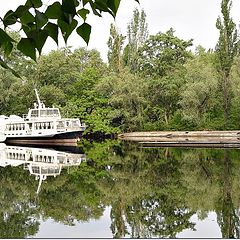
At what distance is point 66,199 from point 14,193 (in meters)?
0.79

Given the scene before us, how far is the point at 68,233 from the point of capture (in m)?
3.72

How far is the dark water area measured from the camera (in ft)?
12.5

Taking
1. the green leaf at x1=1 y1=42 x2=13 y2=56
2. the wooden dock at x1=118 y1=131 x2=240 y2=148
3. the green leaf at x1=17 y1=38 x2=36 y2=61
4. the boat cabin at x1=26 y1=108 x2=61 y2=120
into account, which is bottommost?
the wooden dock at x1=118 y1=131 x2=240 y2=148

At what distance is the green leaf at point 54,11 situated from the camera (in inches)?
18.3

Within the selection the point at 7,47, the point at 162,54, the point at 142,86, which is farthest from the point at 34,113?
the point at 7,47

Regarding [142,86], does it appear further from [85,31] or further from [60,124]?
[85,31]

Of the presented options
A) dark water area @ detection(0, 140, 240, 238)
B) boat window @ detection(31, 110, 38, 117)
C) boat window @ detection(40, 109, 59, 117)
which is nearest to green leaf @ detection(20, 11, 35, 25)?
dark water area @ detection(0, 140, 240, 238)

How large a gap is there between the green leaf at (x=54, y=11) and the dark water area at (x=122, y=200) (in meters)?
3.30

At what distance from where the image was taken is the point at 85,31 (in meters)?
0.49

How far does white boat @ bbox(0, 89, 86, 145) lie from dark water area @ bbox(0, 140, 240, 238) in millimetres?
7843

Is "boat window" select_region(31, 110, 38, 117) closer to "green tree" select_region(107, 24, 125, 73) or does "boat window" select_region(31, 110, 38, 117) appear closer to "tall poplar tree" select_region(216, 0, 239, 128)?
"green tree" select_region(107, 24, 125, 73)

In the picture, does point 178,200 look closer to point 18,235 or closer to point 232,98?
point 18,235

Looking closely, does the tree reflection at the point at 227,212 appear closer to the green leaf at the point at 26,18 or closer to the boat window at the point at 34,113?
the green leaf at the point at 26,18

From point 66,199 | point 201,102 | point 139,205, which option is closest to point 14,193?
point 66,199
